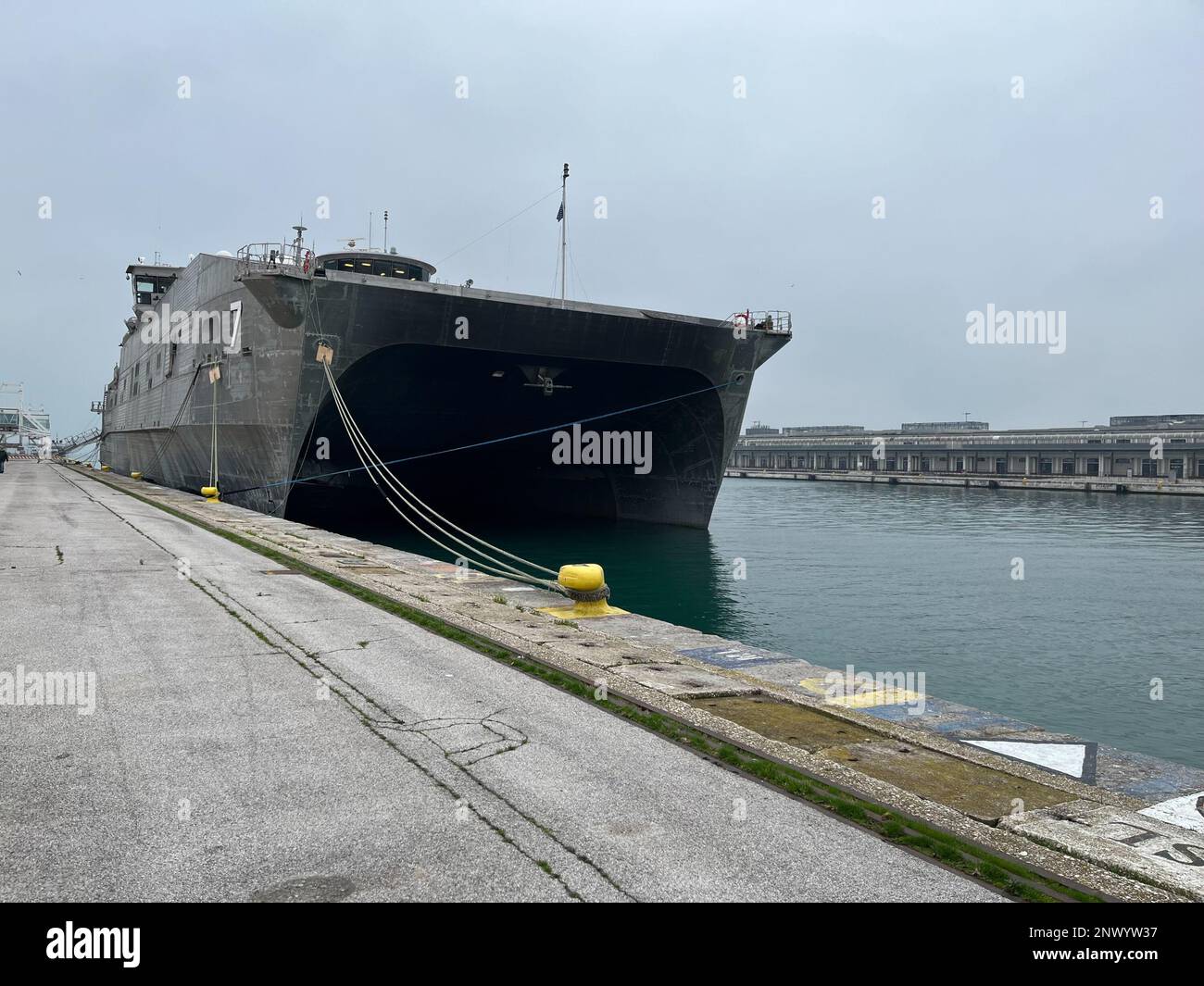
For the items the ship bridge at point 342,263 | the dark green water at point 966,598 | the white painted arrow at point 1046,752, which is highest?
the ship bridge at point 342,263

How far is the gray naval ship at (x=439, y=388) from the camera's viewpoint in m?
27.3

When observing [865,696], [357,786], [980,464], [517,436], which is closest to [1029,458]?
[980,464]

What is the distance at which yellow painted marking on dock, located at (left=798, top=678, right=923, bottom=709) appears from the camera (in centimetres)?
1027

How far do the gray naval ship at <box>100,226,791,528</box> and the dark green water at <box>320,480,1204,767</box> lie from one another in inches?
107

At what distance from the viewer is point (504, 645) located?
11820mm

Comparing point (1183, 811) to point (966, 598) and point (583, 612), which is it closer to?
point (583, 612)

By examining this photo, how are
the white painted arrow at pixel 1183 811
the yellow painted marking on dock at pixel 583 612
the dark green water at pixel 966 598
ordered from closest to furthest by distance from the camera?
the white painted arrow at pixel 1183 811, the yellow painted marking on dock at pixel 583 612, the dark green water at pixel 966 598

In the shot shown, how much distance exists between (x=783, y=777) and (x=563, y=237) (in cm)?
2709

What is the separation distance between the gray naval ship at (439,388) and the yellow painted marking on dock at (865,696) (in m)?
19.0

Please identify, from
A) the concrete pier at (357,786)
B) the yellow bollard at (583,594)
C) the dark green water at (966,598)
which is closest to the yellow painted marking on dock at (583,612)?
the yellow bollard at (583,594)

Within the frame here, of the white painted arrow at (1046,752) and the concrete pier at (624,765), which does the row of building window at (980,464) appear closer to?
the concrete pier at (624,765)
